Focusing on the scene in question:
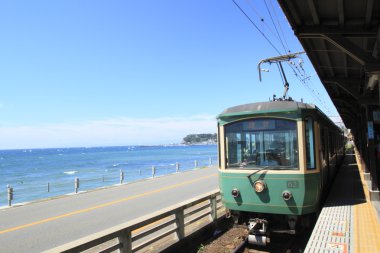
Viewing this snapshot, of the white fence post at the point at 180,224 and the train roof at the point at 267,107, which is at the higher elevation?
the train roof at the point at 267,107

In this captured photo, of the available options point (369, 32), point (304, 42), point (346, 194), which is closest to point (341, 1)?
point (369, 32)

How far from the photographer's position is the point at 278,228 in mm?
8656

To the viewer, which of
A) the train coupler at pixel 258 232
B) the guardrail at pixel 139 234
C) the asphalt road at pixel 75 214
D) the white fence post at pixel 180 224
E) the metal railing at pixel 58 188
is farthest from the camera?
the metal railing at pixel 58 188

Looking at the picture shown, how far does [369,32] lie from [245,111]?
9.87ft

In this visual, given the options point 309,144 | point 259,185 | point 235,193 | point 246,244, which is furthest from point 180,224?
point 309,144

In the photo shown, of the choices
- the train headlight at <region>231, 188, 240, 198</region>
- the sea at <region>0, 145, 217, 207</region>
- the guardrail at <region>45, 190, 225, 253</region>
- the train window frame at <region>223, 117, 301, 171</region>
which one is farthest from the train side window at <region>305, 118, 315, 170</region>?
the sea at <region>0, 145, 217, 207</region>

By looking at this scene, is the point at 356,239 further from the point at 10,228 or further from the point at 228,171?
the point at 10,228

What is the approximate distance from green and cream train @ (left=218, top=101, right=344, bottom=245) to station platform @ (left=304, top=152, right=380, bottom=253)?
62cm

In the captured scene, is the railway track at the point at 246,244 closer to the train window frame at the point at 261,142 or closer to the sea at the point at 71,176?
the train window frame at the point at 261,142

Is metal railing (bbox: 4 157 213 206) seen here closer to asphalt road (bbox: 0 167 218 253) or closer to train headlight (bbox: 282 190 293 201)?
asphalt road (bbox: 0 167 218 253)

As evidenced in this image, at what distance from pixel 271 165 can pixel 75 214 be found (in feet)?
27.7

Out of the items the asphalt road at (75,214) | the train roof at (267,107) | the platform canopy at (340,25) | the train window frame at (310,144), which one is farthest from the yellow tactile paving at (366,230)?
the asphalt road at (75,214)

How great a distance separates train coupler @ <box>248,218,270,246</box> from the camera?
8406 millimetres

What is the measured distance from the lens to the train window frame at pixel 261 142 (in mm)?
8211
